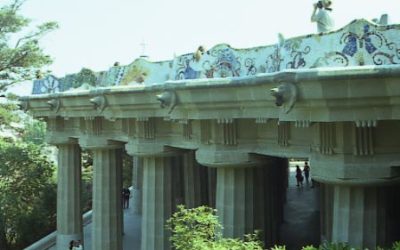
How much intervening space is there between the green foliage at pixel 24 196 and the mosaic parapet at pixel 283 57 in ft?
44.9

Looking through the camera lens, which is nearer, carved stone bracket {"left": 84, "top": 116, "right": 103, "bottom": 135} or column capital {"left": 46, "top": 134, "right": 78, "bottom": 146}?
carved stone bracket {"left": 84, "top": 116, "right": 103, "bottom": 135}

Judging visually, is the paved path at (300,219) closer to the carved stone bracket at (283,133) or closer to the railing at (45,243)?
the carved stone bracket at (283,133)

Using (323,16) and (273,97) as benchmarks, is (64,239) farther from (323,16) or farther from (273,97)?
(323,16)

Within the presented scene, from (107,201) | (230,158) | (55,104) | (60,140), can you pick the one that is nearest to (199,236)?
(230,158)

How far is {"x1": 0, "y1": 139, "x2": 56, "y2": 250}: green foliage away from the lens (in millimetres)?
31094

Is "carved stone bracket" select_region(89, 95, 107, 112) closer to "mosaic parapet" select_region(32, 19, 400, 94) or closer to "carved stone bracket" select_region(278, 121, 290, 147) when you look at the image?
"mosaic parapet" select_region(32, 19, 400, 94)

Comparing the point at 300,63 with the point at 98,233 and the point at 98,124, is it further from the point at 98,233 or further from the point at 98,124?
the point at 98,233

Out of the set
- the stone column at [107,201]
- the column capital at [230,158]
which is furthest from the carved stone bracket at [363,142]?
the stone column at [107,201]

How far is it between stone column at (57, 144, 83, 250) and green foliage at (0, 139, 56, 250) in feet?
19.3

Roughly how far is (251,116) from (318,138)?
1907mm

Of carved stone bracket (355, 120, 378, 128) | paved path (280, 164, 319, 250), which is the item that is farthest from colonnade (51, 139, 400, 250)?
carved stone bracket (355, 120, 378, 128)

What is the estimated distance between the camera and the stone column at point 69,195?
25984 millimetres

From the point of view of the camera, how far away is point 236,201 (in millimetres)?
14719

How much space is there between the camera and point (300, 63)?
1088cm
